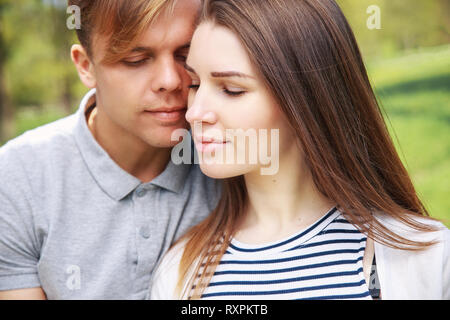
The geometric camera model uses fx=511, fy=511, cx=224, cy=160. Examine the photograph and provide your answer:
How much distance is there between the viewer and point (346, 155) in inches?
77.4

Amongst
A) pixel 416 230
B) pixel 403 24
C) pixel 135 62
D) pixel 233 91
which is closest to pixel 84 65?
pixel 135 62

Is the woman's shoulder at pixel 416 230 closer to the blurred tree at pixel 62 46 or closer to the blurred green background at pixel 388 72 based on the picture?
the blurred green background at pixel 388 72

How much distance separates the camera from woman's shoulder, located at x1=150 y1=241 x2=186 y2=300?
214 cm

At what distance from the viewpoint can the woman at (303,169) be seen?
1.82m

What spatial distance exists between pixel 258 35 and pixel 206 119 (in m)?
0.35

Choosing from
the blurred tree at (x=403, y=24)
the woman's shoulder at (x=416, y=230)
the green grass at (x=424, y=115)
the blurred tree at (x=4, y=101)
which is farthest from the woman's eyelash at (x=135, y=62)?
the blurred tree at (x=4, y=101)

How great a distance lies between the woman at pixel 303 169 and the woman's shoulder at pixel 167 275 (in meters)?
0.02

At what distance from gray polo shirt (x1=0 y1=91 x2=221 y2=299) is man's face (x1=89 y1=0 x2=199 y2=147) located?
241mm

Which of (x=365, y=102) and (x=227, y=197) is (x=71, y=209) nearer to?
(x=227, y=197)

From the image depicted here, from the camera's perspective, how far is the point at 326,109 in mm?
1903

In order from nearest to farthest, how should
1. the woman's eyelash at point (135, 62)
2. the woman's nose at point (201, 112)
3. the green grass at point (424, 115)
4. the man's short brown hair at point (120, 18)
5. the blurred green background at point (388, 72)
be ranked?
the woman's nose at point (201, 112) → the man's short brown hair at point (120, 18) → the woman's eyelash at point (135, 62) → the green grass at point (424, 115) → the blurred green background at point (388, 72)

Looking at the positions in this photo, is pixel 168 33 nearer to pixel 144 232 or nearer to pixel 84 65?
pixel 84 65

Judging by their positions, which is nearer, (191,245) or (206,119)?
(206,119)

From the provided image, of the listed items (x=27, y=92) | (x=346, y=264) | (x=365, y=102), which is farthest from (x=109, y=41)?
(x=27, y=92)
